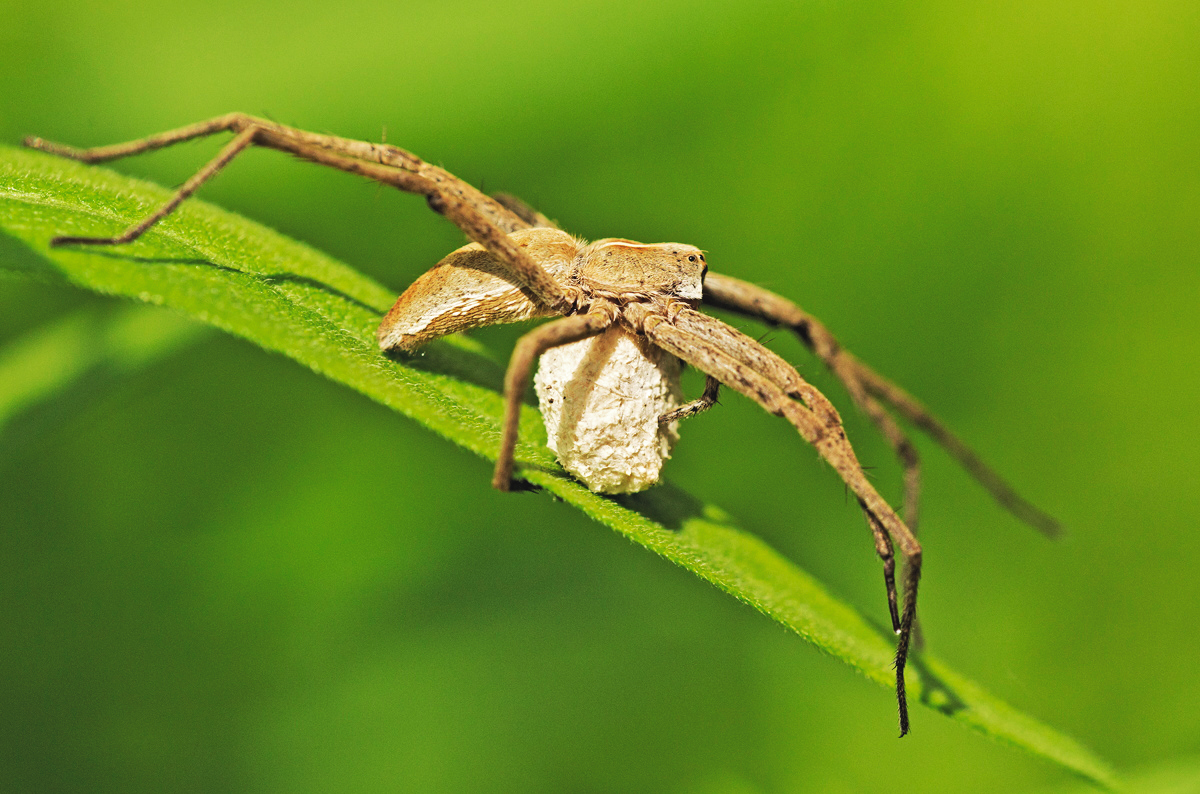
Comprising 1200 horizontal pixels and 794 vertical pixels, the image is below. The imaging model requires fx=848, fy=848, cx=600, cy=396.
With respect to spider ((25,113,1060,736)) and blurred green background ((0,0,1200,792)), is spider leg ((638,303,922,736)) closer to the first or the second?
spider ((25,113,1060,736))

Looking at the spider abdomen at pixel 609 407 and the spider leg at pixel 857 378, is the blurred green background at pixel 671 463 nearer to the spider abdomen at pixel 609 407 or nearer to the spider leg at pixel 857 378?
the spider leg at pixel 857 378

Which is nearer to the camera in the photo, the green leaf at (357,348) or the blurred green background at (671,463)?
the green leaf at (357,348)

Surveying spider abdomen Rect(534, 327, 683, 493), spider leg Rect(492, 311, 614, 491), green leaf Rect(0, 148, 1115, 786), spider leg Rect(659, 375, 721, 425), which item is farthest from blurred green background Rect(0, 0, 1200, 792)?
spider leg Rect(492, 311, 614, 491)

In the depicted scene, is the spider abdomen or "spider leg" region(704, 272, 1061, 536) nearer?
the spider abdomen

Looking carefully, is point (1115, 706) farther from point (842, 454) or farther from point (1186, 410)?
point (842, 454)

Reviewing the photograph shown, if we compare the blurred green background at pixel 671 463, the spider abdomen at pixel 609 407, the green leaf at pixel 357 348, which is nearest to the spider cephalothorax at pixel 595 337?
the spider abdomen at pixel 609 407

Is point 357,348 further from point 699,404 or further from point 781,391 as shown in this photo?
point 781,391

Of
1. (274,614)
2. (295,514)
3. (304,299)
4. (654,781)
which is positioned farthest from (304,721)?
(304,299)

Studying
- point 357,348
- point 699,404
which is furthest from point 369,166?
point 699,404
